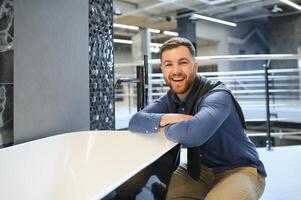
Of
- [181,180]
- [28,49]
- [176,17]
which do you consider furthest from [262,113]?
[28,49]

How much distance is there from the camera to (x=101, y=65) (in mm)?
2424

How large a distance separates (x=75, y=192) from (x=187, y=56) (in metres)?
0.95

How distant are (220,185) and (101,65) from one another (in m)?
1.42

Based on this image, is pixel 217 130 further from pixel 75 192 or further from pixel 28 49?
pixel 28 49

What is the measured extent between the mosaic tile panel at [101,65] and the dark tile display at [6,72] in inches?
28.1

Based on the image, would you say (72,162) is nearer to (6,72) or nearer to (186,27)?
(6,72)

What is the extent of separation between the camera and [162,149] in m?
1.37

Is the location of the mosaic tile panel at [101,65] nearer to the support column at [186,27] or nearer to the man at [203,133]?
the man at [203,133]

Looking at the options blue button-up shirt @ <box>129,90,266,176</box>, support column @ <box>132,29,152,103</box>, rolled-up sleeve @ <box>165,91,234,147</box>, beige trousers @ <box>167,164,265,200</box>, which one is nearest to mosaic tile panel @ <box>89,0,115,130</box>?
blue button-up shirt @ <box>129,90,266,176</box>

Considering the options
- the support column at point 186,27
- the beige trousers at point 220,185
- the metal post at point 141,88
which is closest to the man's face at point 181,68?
the beige trousers at point 220,185

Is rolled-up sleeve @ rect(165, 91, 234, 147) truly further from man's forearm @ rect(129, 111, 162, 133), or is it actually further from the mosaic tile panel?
the mosaic tile panel

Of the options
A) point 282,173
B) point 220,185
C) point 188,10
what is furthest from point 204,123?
point 188,10

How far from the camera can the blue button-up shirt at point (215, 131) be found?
130cm

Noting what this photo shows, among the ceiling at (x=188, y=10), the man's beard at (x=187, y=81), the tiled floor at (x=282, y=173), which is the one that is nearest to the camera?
the man's beard at (x=187, y=81)
